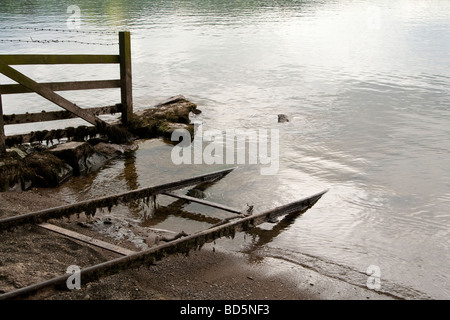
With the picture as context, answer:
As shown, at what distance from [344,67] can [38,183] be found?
19.5 meters

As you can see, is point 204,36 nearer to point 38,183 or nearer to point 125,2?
point 38,183

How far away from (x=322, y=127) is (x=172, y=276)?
378 inches

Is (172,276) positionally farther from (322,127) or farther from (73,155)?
(322,127)

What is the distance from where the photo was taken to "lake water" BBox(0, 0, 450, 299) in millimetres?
7066

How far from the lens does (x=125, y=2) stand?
221 ft

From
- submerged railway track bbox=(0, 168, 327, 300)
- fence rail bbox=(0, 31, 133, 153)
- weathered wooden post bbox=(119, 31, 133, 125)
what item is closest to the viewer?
submerged railway track bbox=(0, 168, 327, 300)

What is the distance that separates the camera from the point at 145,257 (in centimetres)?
536

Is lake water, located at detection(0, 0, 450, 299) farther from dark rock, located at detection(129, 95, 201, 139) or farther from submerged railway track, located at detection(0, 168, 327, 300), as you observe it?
dark rock, located at detection(129, 95, 201, 139)

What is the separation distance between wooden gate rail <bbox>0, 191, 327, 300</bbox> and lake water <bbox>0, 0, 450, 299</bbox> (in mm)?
401

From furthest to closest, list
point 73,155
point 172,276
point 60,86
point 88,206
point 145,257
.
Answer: point 60,86, point 73,155, point 88,206, point 172,276, point 145,257

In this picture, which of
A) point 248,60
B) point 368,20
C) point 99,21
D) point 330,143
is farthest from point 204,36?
point 330,143

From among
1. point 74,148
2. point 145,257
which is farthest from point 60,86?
point 145,257

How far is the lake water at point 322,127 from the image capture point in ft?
23.2

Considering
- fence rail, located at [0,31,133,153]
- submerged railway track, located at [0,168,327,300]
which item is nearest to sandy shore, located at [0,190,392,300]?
submerged railway track, located at [0,168,327,300]
